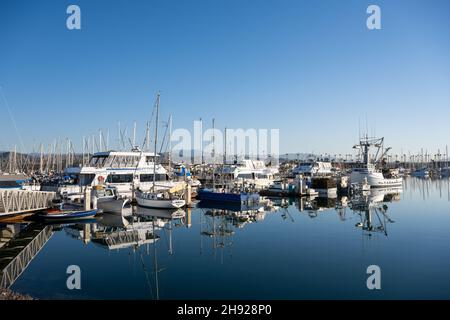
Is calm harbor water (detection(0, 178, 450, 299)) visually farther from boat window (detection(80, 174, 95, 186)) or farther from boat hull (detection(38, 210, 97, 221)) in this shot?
boat window (detection(80, 174, 95, 186))

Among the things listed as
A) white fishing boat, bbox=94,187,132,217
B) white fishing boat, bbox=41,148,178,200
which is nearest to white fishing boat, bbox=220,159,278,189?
white fishing boat, bbox=41,148,178,200

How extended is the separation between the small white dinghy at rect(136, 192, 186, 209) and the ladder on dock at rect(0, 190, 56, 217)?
813cm

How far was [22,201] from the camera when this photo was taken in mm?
26047

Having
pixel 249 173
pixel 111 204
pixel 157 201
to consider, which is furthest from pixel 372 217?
pixel 249 173

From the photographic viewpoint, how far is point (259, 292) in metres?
12.8

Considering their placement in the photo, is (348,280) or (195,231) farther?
(195,231)

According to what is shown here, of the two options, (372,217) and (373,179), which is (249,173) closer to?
(373,179)

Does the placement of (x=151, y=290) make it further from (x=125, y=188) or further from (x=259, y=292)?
(x=125, y=188)

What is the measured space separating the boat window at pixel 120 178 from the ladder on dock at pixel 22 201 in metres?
9.15

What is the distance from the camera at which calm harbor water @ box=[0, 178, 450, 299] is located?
13148mm

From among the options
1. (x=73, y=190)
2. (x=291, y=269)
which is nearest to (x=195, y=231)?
(x=291, y=269)

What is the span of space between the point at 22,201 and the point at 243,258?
60.1ft

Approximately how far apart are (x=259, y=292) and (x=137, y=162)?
104 ft

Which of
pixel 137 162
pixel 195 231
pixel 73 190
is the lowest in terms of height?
pixel 195 231
